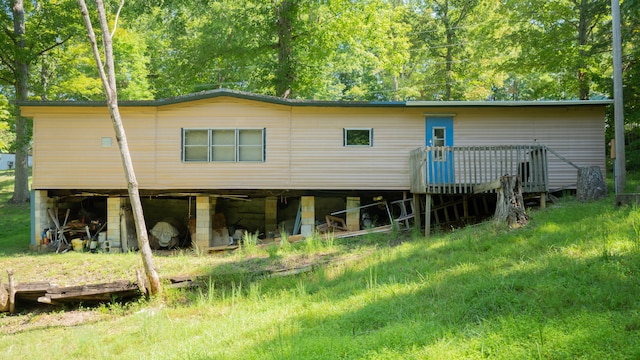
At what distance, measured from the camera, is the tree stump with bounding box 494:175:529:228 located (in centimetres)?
1004

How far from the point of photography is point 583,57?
19453 mm

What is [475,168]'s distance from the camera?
1254 centimetres

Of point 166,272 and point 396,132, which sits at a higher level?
point 396,132

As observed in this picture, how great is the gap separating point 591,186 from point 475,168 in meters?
2.81

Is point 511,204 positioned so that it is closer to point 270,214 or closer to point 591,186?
point 591,186

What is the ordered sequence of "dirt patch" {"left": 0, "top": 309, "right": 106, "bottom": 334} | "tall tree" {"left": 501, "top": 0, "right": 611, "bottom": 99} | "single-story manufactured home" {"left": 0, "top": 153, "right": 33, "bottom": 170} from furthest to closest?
"single-story manufactured home" {"left": 0, "top": 153, "right": 33, "bottom": 170} → "tall tree" {"left": 501, "top": 0, "right": 611, "bottom": 99} → "dirt patch" {"left": 0, "top": 309, "right": 106, "bottom": 334}

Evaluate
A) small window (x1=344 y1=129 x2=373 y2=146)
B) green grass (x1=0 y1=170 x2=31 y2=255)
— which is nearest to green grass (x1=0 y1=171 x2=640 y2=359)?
small window (x1=344 y1=129 x2=373 y2=146)

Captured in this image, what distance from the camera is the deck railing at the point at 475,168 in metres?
12.0

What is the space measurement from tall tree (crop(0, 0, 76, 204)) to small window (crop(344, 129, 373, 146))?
581 inches

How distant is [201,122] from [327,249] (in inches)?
251

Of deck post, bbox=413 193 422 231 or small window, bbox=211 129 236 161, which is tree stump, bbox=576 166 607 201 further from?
small window, bbox=211 129 236 161

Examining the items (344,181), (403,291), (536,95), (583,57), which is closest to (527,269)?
(403,291)

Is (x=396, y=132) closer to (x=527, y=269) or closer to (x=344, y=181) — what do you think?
(x=344, y=181)

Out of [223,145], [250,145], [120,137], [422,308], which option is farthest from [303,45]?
[422,308]
